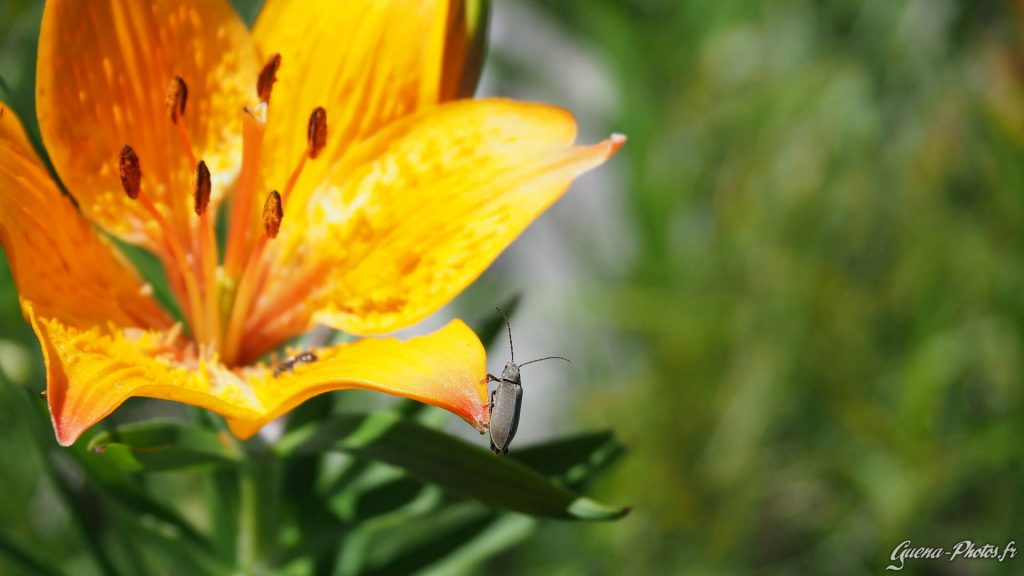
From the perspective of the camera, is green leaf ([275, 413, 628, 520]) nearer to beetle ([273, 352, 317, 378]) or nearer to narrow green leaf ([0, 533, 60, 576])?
beetle ([273, 352, 317, 378])

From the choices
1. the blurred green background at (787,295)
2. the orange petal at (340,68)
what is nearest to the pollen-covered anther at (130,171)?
the orange petal at (340,68)

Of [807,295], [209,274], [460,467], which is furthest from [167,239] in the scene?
[807,295]

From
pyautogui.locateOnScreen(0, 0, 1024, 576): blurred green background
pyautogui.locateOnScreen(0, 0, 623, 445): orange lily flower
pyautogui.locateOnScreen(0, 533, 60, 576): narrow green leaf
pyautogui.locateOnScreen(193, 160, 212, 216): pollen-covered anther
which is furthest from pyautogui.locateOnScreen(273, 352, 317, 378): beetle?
pyautogui.locateOnScreen(0, 0, 1024, 576): blurred green background

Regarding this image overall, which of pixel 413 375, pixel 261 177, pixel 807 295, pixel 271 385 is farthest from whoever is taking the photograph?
pixel 807 295

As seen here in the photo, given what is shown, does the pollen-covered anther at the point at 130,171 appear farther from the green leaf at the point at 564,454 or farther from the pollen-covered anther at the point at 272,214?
the green leaf at the point at 564,454

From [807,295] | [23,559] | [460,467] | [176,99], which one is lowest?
[23,559]

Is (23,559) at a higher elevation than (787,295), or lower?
lower

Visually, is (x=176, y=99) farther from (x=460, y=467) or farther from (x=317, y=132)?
(x=460, y=467)
